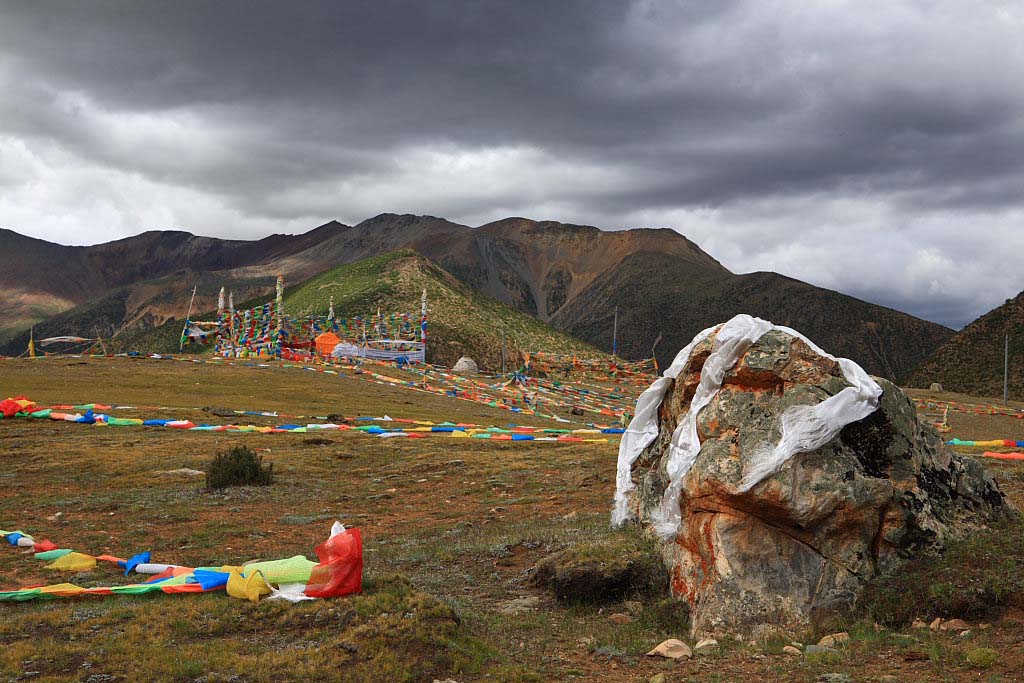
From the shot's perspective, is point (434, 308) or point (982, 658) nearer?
point (982, 658)

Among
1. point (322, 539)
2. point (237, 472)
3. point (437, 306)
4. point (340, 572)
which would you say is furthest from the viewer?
point (437, 306)

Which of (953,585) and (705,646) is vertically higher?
(953,585)

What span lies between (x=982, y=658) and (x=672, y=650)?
275cm

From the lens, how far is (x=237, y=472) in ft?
67.4

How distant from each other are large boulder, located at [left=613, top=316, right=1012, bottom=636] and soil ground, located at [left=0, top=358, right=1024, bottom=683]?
67 cm

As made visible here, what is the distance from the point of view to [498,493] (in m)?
19.4

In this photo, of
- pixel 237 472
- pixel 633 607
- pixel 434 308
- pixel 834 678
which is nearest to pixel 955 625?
pixel 834 678

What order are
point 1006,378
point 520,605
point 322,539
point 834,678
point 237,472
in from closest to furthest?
point 834,678
point 520,605
point 322,539
point 237,472
point 1006,378

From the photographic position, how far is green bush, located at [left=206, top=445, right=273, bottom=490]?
2028 cm

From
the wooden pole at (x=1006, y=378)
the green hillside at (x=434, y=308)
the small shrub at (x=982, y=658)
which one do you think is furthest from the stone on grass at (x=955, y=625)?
the green hillside at (x=434, y=308)

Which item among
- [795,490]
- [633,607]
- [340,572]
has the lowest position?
[633,607]

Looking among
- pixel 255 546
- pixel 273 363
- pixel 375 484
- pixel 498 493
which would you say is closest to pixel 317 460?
pixel 375 484

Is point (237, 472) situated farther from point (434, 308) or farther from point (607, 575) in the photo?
point (434, 308)

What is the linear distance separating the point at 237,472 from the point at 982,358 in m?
100
